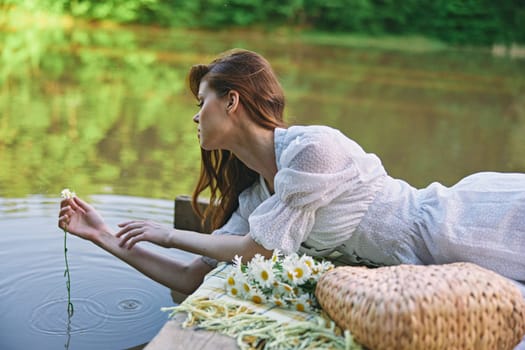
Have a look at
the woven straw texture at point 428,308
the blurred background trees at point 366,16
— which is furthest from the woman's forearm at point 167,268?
the blurred background trees at point 366,16

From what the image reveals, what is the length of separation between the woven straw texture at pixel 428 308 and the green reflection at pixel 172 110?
8.78 feet

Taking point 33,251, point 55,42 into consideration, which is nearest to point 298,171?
point 33,251

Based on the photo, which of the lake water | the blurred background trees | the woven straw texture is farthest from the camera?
the blurred background trees

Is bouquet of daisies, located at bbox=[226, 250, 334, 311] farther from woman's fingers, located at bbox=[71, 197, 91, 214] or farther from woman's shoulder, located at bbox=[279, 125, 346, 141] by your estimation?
woman's fingers, located at bbox=[71, 197, 91, 214]

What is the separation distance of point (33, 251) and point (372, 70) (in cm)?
950

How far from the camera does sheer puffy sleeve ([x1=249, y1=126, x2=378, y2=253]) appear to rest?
204 cm

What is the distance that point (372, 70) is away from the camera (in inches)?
470

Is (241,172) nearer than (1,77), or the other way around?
(241,172)

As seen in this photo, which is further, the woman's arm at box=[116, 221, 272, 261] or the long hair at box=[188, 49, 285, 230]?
the long hair at box=[188, 49, 285, 230]

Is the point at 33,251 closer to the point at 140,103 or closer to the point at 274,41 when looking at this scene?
the point at 140,103

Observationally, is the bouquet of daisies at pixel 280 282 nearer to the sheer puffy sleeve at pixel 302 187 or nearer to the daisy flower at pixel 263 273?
the daisy flower at pixel 263 273

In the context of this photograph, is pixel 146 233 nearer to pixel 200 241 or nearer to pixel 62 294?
pixel 200 241

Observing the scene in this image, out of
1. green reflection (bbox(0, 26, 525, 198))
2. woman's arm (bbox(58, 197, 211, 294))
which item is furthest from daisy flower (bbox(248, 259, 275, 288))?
green reflection (bbox(0, 26, 525, 198))

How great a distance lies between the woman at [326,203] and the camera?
2.05 m
